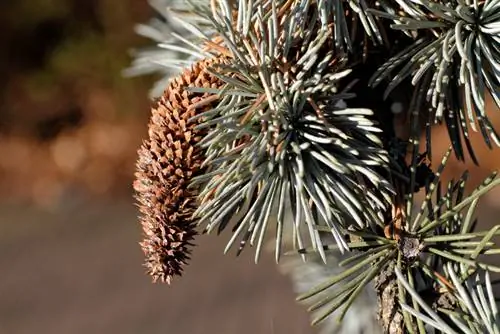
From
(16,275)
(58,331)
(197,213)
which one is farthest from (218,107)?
(16,275)

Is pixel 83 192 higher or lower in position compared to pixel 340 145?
A: higher

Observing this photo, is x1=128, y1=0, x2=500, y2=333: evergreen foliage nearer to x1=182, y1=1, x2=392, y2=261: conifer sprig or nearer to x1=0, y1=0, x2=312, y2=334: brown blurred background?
x1=182, y1=1, x2=392, y2=261: conifer sprig

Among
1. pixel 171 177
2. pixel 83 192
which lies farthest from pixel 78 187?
pixel 171 177

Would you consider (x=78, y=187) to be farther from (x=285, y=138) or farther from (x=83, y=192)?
(x=285, y=138)

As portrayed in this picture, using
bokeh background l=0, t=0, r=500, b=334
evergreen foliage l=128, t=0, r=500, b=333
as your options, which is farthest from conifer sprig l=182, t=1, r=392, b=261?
bokeh background l=0, t=0, r=500, b=334

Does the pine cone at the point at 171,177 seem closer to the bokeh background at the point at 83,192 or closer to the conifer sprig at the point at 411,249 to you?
the conifer sprig at the point at 411,249

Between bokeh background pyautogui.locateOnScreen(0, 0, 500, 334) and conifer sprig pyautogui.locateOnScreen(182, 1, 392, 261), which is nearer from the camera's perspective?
conifer sprig pyautogui.locateOnScreen(182, 1, 392, 261)

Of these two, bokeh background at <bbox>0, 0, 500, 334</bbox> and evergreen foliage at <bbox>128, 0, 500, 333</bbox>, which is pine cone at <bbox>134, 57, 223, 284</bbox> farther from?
bokeh background at <bbox>0, 0, 500, 334</bbox>

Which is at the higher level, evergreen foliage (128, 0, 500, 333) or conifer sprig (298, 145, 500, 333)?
evergreen foliage (128, 0, 500, 333)
